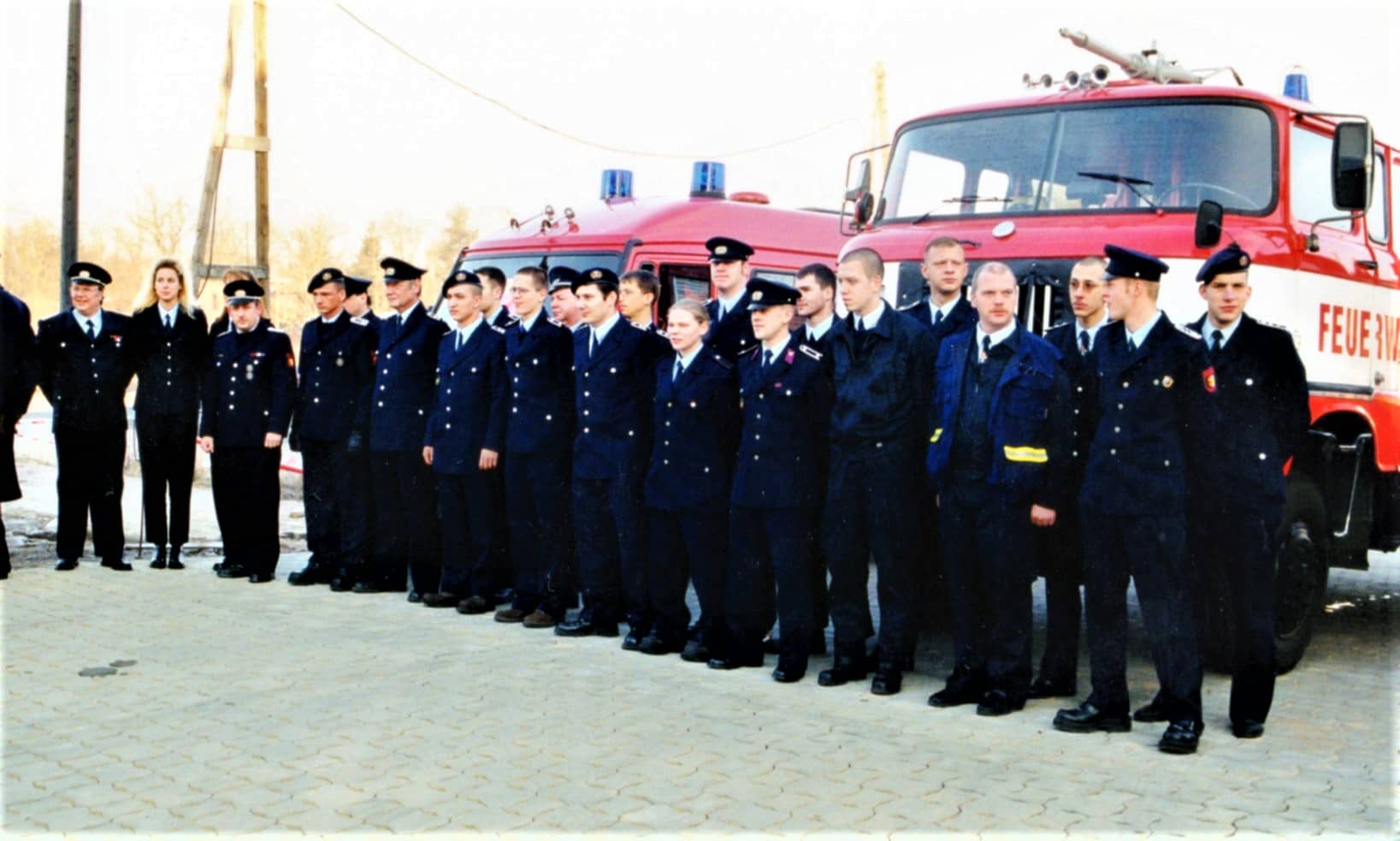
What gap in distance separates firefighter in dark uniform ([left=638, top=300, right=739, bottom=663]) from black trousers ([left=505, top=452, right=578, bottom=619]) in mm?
893

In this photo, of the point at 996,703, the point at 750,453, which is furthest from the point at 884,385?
the point at 996,703

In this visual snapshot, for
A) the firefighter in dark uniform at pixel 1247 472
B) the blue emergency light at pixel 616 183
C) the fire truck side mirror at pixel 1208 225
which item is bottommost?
the firefighter in dark uniform at pixel 1247 472

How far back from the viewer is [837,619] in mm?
6715

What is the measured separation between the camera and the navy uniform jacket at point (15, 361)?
940cm

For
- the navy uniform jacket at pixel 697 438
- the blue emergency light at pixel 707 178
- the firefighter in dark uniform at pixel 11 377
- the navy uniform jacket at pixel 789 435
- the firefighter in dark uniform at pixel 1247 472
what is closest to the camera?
the firefighter in dark uniform at pixel 1247 472

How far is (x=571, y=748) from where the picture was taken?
5.37m

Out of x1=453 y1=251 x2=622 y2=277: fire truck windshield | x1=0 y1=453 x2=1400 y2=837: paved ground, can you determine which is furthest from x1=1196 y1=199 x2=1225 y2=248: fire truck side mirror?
x1=453 y1=251 x2=622 y2=277: fire truck windshield

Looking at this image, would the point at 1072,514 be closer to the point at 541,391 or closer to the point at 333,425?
the point at 541,391

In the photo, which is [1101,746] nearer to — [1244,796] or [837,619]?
[1244,796]

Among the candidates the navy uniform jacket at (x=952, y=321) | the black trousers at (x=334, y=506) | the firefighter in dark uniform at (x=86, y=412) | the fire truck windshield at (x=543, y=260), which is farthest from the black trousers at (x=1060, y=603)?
the firefighter in dark uniform at (x=86, y=412)

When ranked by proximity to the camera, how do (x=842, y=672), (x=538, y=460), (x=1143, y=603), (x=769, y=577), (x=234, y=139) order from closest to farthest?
(x=1143, y=603) → (x=842, y=672) → (x=769, y=577) → (x=538, y=460) → (x=234, y=139)

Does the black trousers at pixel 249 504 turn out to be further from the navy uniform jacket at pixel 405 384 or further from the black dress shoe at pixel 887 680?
the black dress shoe at pixel 887 680

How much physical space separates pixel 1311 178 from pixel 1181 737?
3.50 m

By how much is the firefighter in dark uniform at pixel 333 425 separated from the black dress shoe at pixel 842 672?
3.73 metres
